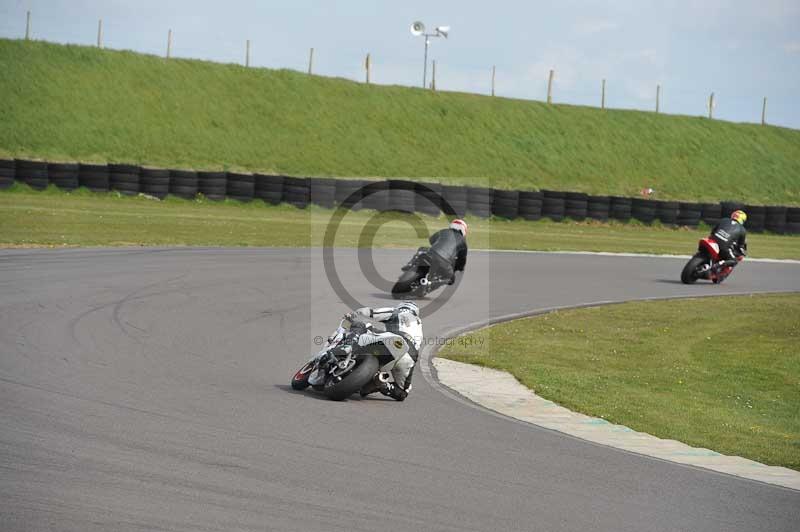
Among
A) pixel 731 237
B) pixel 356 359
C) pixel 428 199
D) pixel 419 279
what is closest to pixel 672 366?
pixel 419 279

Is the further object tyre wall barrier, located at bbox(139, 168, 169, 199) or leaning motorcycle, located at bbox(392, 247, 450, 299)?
tyre wall barrier, located at bbox(139, 168, 169, 199)

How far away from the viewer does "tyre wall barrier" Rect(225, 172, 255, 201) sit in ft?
116

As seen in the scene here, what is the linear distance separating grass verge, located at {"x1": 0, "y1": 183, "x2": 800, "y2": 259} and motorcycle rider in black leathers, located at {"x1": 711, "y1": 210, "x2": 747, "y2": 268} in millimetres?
6613

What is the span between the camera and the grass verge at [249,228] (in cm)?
2378

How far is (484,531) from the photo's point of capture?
233 inches

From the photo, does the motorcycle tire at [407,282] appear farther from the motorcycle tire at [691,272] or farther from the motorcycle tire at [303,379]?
the motorcycle tire at [691,272]

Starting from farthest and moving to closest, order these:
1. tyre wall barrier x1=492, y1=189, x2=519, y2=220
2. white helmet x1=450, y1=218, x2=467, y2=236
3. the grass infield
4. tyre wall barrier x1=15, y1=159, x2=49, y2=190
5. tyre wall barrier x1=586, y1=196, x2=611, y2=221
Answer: tyre wall barrier x1=586, y1=196, x2=611, y2=221
tyre wall barrier x1=492, y1=189, x2=519, y2=220
tyre wall barrier x1=15, y1=159, x2=49, y2=190
white helmet x1=450, y1=218, x2=467, y2=236
the grass infield

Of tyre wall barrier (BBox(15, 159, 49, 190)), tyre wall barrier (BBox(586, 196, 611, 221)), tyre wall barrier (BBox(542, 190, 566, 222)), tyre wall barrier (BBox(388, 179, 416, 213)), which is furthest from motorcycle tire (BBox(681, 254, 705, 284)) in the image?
tyre wall barrier (BBox(15, 159, 49, 190))

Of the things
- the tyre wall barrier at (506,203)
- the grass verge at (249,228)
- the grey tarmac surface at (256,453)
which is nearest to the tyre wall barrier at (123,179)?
the grass verge at (249,228)

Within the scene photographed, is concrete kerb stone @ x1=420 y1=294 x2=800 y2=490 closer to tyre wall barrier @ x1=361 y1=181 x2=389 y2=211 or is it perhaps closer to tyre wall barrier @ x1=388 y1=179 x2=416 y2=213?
tyre wall barrier @ x1=388 y1=179 x2=416 y2=213

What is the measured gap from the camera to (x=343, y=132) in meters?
52.4

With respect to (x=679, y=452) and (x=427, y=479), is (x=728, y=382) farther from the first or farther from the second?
(x=427, y=479)

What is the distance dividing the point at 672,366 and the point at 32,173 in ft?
78.8

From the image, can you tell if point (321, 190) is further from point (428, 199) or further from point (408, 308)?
point (408, 308)
